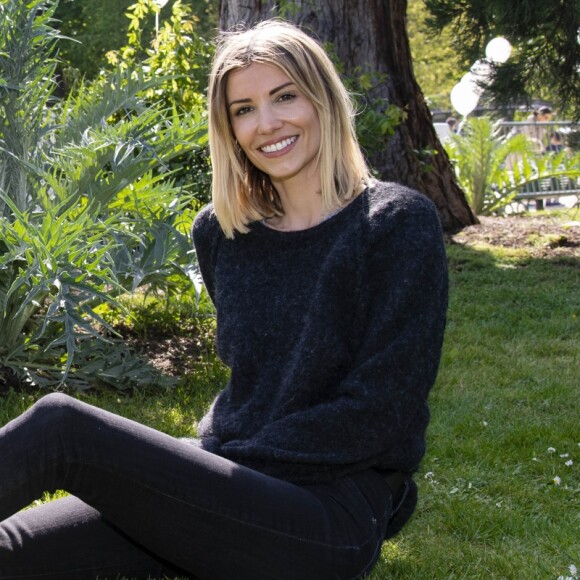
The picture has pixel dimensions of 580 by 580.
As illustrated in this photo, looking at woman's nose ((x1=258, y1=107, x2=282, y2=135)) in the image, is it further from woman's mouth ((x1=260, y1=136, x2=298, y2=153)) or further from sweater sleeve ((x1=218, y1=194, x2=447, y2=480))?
sweater sleeve ((x1=218, y1=194, x2=447, y2=480))

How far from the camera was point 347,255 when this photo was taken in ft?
7.80

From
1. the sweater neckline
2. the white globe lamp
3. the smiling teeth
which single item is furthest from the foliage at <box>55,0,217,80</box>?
the sweater neckline

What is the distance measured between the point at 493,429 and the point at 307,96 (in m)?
1.92

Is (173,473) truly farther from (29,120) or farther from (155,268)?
(29,120)

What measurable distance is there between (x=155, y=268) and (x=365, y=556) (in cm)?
207

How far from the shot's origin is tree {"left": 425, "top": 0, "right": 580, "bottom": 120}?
6938 mm

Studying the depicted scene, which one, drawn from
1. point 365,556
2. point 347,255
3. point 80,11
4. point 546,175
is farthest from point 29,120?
point 80,11

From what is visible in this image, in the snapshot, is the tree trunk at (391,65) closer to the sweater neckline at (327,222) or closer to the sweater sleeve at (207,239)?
the sweater sleeve at (207,239)

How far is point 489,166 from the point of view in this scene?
997 cm

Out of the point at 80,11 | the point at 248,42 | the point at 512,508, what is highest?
the point at 80,11

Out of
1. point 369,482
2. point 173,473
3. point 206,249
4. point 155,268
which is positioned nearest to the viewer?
point 173,473

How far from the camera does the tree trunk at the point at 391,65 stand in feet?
21.5

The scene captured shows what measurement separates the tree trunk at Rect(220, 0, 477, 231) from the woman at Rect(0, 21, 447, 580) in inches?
145

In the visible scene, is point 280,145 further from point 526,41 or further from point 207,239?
point 526,41
